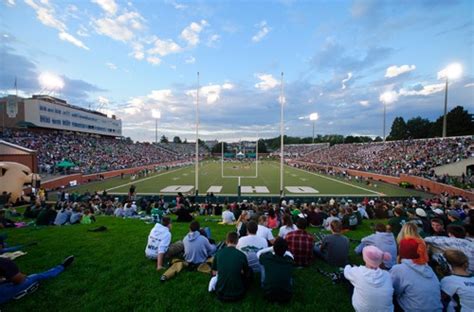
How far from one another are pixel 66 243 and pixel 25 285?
2925mm

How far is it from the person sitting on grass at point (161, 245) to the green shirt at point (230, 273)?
1776 millimetres

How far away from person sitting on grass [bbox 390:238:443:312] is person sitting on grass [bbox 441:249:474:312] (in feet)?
0.38

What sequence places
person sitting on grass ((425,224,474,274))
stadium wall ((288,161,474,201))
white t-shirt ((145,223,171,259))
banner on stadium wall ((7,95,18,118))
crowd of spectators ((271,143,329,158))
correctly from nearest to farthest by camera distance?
1. person sitting on grass ((425,224,474,274))
2. white t-shirt ((145,223,171,259))
3. stadium wall ((288,161,474,201))
4. banner on stadium wall ((7,95,18,118))
5. crowd of spectators ((271,143,329,158))

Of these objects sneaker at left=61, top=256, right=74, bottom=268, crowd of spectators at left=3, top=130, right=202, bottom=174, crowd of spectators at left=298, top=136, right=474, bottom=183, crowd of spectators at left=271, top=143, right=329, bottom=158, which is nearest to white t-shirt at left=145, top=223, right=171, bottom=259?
sneaker at left=61, top=256, right=74, bottom=268

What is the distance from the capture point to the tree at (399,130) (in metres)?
95.7

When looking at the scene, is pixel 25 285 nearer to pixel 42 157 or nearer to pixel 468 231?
pixel 468 231

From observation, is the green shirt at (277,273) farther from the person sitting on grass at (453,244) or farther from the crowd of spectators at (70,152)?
the crowd of spectators at (70,152)

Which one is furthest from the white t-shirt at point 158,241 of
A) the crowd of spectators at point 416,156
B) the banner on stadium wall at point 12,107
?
the banner on stadium wall at point 12,107

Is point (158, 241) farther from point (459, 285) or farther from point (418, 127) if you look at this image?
point (418, 127)

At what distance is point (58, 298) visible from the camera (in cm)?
410

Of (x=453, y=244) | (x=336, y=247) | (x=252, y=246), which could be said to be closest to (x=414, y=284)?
(x=453, y=244)

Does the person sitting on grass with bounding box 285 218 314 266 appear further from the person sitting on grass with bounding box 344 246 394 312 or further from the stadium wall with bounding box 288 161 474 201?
the stadium wall with bounding box 288 161 474 201

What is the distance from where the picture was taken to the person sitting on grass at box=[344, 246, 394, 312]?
9.85 ft

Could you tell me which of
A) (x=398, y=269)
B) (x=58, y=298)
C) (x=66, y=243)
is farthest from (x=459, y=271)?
(x=66, y=243)
